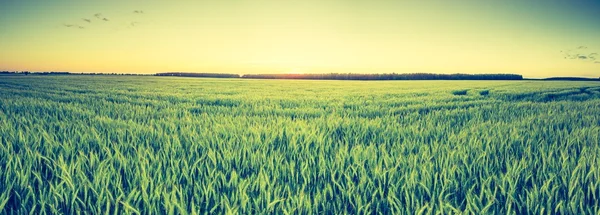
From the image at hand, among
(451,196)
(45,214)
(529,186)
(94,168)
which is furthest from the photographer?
(94,168)


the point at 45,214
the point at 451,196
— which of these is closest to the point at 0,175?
the point at 45,214

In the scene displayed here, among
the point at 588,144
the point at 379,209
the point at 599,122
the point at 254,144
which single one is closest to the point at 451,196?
the point at 379,209

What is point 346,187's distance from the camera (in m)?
1.84

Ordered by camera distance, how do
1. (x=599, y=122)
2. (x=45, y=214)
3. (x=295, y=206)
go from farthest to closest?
(x=599, y=122) < (x=295, y=206) < (x=45, y=214)

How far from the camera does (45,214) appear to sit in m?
1.38

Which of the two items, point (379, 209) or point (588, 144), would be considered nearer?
point (379, 209)

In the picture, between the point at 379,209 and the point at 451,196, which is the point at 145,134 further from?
the point at 451,196

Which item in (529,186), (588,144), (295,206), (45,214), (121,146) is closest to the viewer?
(45,214)

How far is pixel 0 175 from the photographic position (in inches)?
75.2

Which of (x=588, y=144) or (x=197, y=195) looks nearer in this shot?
(x=197, y=195)

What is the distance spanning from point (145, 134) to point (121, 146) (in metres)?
0.60

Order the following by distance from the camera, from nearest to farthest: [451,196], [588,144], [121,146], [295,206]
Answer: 1. [295,206]
2. [451,196]
3. [121,146]
4. [588,144]

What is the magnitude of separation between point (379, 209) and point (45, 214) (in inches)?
58.7

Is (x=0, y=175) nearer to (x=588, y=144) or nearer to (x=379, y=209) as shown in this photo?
(x=379, y=209)
